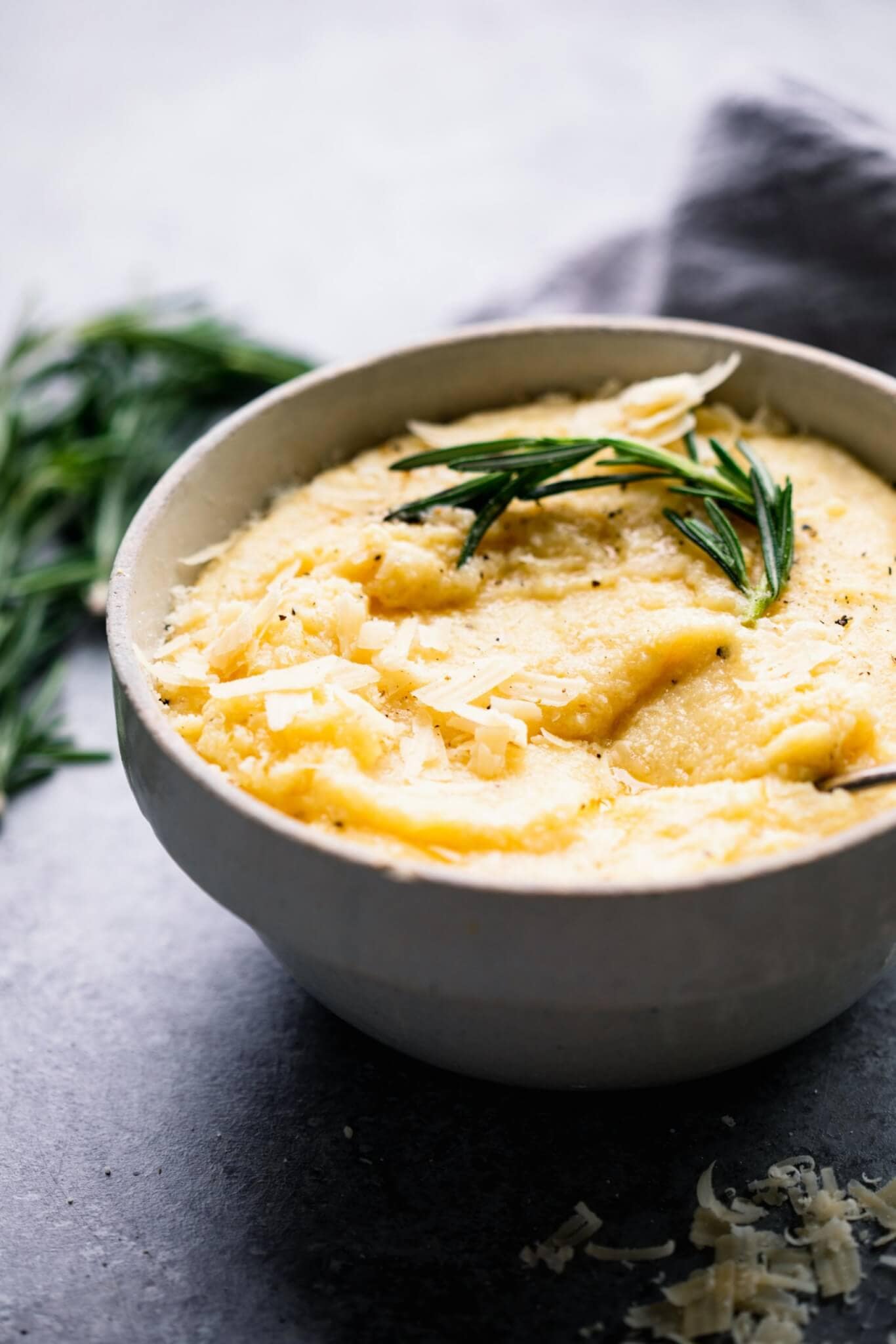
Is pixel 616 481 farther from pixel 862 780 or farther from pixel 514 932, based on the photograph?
pixel 514 932

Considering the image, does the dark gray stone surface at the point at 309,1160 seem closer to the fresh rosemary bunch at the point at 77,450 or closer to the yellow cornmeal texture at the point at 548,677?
the yellow cornmeal texture at the point at 548,677

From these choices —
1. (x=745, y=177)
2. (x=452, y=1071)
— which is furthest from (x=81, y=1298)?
(x=745, y=177)

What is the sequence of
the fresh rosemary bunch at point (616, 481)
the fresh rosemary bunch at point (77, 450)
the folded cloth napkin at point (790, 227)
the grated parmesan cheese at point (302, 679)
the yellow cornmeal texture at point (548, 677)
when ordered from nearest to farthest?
1. the yellow cornmeal texture at point (548, 677)
2. the grated parmesan cheese at point (302, 679)
3. the fresh rosemary bunch at point (616, 481)
4. the fresh rosemary bunch at point (77, 450)
5. the folded cloth napkin at point (790, 227)

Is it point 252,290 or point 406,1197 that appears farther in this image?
point 252,290

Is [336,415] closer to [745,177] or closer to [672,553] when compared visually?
[672,553]

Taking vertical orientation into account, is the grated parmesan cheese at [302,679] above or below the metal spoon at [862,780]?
below

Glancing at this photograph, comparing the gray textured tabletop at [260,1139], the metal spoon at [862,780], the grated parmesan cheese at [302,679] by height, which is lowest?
the gray textured tabletop at [260,1139]

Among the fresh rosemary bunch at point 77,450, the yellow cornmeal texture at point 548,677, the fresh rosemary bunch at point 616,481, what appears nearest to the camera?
the yellow cornmeal texture at point 548,677

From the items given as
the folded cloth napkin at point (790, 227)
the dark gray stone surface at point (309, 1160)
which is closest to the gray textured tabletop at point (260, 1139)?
the dark gray stone surface at point (309, 1160)
